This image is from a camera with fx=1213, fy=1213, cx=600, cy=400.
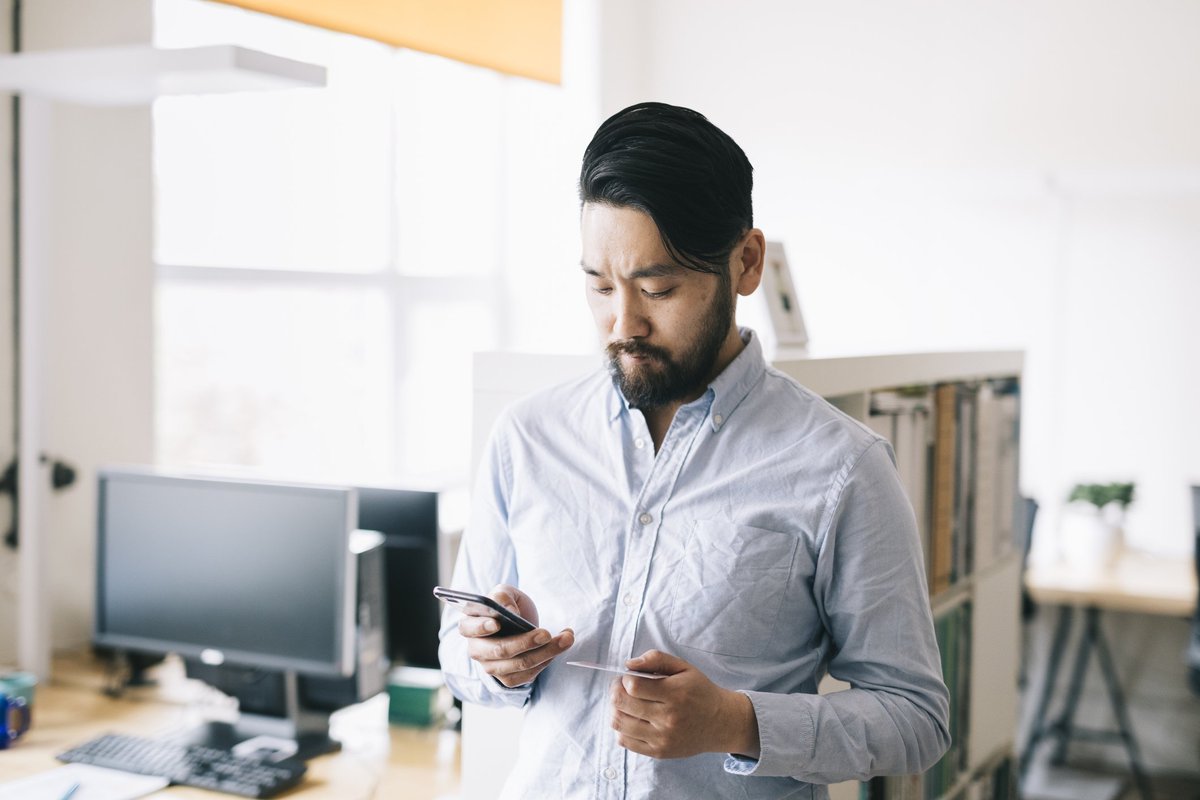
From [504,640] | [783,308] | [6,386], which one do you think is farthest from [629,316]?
[6,386]

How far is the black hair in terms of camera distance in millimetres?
1294

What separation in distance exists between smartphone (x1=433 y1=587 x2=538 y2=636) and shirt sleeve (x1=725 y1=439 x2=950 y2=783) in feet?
0.85

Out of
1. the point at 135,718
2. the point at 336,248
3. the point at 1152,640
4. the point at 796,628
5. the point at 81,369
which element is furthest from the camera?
the point at 1152,640

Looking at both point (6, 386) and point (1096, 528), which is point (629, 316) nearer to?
point (6, 386)

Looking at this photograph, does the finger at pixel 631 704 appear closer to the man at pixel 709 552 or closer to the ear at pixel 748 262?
the man at pixel 709 552

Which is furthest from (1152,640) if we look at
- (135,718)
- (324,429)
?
(135,718)

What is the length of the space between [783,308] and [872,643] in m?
0.92

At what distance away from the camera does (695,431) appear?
1397 mm

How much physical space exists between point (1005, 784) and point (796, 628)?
1878 mm

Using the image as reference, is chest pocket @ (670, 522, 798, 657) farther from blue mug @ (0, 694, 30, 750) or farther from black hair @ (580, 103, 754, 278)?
blue mug @ (0, 694, 30, 750)

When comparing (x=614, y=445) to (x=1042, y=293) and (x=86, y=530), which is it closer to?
(x=86, y=530)

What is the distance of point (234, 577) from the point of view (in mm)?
2199

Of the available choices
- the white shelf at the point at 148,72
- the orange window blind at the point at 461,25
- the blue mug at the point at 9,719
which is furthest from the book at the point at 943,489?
the orange window blind at the point at 461,25

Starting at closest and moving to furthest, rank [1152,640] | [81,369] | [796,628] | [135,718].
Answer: [796,628] < [135,718] < [81,369] < [1152,640]
